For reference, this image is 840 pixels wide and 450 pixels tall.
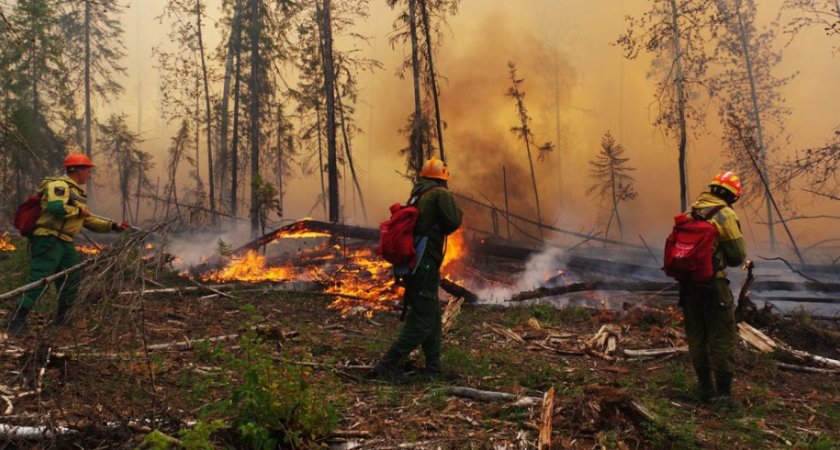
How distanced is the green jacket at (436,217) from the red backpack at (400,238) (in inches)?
3.8

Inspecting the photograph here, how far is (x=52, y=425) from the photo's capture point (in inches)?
129

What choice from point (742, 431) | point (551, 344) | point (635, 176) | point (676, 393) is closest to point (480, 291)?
point (551, 344)

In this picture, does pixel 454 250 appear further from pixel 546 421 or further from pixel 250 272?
pixel 546 421

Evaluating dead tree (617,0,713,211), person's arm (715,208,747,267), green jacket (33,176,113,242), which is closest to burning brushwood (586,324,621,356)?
person's arm (715,208,747,267)

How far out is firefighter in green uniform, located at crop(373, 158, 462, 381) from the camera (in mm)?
5539

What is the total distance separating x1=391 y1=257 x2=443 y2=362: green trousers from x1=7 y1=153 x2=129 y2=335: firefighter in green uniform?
352 centimetres

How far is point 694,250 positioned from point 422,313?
8.95 ft

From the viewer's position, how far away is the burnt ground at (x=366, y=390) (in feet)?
12.0

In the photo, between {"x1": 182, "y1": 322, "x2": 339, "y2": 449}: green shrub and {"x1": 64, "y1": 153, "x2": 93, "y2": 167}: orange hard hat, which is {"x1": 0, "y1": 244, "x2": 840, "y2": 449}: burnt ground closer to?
{"x1": 182, "y1": 322, "x2": 339, "y2": 449}: green shrub

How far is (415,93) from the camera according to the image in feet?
55.1

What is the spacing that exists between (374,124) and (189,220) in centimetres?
2854

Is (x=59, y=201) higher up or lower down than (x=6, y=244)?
higher up

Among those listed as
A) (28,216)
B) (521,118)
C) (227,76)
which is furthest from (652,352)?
(227,76)

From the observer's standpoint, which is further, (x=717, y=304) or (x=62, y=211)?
(x=62, y=211)
